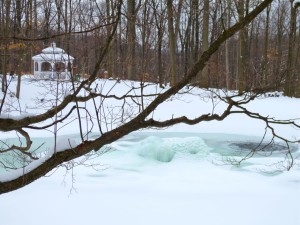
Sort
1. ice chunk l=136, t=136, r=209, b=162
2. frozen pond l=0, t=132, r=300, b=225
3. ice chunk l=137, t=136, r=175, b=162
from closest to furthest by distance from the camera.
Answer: frozen pond l=0, t=132, r=300, b=225 → ice chunk l=137, t=136, r=175, b=162 → ice chunk l=136, t=136, r=209, b=162

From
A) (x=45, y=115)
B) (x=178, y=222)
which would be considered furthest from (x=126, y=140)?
(x=45, y=115)

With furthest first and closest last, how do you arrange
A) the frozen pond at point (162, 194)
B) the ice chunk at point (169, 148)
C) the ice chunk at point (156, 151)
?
the ice chunk at point (169, 148) → the ice chunk at point (156, 151) → the frozen pond at point (162, 194)

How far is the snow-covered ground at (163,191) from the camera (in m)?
5.68

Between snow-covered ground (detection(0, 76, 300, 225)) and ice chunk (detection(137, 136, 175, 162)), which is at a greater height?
ice chunk (detection(137, 136, 175, 162))

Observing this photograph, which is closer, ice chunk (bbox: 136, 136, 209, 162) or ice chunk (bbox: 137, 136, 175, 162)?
ice chunk (bbox: 137, 136, 175, 162)

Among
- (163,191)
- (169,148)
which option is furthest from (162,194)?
(169,148)

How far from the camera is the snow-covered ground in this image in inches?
223

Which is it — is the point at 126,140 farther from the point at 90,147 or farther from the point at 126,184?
the point at 90,147

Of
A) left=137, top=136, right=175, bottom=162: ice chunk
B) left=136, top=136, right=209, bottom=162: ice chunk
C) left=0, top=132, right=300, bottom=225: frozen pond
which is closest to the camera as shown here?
left=0, top=132, right=300, bottom=225: frozen pond

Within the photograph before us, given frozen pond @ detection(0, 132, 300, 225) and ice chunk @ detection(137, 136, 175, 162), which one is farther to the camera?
ice chunk @ detection(137, 136, 175, 162)

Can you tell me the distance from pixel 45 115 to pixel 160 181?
4.78m

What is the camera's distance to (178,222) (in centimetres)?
558

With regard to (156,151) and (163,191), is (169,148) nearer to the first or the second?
(156,151)

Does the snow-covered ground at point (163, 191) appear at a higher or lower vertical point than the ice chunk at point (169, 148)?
lower
